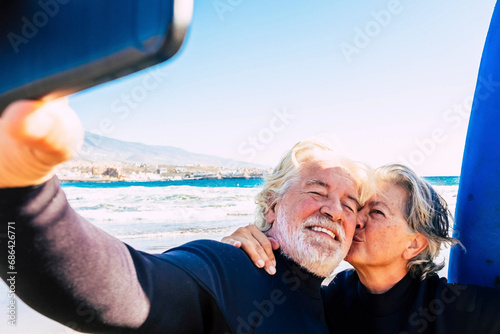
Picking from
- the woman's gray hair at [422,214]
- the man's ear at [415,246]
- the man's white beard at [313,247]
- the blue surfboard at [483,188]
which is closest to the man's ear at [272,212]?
the man's white beard at [313,247]

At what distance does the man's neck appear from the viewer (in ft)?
7.12

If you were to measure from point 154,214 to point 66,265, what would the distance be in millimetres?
12353

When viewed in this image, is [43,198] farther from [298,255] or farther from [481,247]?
[481,247]

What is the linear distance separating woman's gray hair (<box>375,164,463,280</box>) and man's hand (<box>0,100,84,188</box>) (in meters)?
1.99

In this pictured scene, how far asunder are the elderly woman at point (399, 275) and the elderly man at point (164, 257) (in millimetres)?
140

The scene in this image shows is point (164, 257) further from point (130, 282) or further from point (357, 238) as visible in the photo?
point (357, 238)

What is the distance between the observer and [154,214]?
12977mm

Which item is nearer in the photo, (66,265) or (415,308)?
(66,265)

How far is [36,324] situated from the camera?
12.6 ft

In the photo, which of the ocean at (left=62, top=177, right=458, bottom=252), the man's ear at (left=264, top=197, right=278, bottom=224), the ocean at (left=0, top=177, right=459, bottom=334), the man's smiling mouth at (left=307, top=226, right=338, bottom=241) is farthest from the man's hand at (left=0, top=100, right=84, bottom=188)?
the ocean at (left=62, top=177, right=458, bottom=252)

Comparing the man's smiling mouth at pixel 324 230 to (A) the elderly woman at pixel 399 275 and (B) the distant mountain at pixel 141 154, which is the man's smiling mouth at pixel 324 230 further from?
(B) the distant mountain at pixel 141 154

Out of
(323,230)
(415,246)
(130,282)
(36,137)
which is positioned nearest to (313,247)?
(323,230)

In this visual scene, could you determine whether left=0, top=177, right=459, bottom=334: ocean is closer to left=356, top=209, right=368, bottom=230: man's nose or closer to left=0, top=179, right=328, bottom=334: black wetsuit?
left=356, top=209, right=368, bottom=230: man's nose

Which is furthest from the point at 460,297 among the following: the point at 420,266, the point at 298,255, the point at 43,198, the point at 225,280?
the point at 43,198
